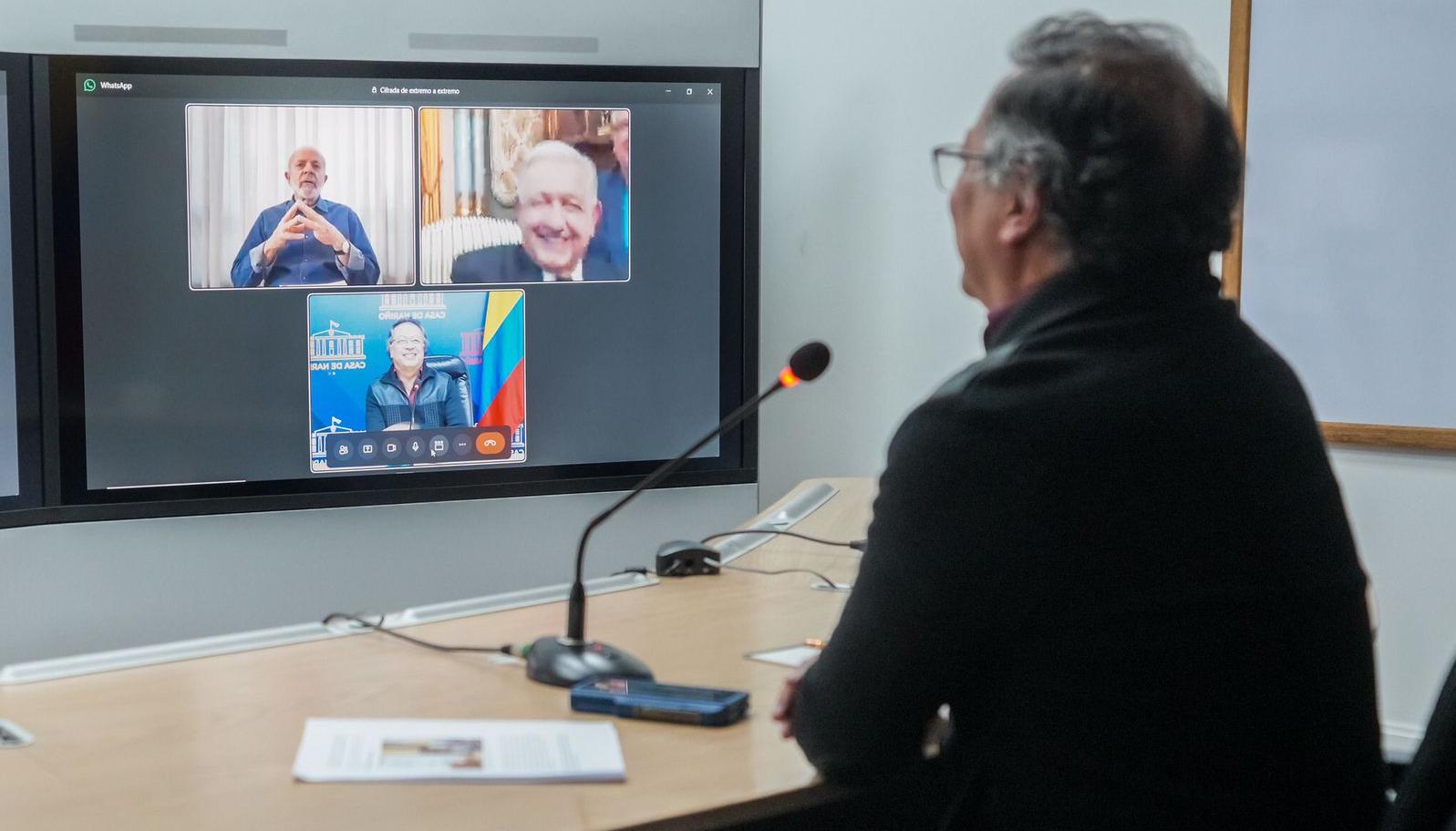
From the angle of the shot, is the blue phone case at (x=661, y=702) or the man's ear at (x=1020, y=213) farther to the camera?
the blue phone case at (x=661, y=702)

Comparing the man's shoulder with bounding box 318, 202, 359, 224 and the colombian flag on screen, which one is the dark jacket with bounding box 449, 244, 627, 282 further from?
the man's shoulder with bounding box 318, 202, 359, 224

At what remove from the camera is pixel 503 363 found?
313 cm

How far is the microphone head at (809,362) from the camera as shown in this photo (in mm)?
1819

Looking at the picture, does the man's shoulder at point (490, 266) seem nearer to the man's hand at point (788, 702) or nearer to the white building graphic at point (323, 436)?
the white building graphic at point (323, 436)

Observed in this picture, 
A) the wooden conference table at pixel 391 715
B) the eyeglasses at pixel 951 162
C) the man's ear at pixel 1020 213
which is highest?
the eyeglasses at pixel 951 162

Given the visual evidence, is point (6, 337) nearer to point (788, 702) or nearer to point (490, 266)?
point (490, 266)

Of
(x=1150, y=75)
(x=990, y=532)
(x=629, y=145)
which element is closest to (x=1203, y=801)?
(x=990, y=532)

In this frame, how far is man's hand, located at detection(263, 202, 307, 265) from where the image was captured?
2943mm

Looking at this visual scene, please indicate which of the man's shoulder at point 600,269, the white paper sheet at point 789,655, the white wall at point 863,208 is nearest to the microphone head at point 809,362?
the white paper sheet at point 789,655

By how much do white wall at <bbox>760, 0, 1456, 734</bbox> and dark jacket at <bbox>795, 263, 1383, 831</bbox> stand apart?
2278mm

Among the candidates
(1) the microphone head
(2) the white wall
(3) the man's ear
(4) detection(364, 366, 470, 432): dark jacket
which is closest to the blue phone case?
(1) the microphone head

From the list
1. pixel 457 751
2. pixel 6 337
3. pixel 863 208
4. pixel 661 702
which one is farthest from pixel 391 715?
pixel 863 208

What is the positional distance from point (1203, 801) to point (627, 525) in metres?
2.25

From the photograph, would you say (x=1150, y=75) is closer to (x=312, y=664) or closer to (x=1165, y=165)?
(x=1165, y=165)
